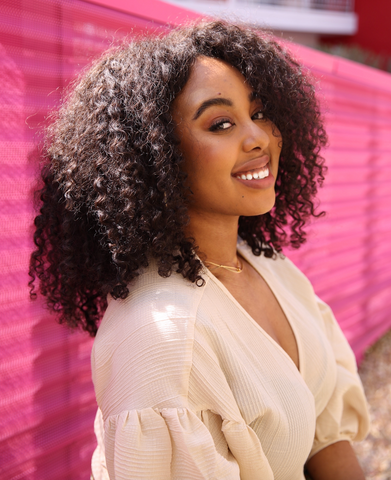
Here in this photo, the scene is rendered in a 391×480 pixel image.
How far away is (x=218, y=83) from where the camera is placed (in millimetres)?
1644

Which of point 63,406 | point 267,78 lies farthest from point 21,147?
point 63,406

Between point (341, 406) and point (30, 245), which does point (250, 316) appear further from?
point (30, 245)

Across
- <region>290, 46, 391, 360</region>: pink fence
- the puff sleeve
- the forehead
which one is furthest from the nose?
<region>290, 46, 391, 360</region>: pink fence

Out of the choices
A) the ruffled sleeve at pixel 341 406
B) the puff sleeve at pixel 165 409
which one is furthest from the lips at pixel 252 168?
the ruffled sleeve at pixel 341 406

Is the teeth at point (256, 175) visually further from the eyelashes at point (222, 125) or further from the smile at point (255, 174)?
the eyelashes at point (222, 125)

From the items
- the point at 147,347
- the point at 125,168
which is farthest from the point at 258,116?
the point at 147,347

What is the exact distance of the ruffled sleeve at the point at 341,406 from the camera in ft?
6.75

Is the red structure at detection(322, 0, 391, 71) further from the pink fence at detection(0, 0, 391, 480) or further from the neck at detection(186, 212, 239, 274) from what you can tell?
Answer: the neck at detection(186, 212, 239, 274)

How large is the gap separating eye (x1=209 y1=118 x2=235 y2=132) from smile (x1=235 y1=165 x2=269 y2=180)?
165 millimetres

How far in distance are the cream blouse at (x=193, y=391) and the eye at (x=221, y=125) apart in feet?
1.59

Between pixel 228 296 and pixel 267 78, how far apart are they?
0.81 m

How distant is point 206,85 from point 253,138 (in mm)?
234

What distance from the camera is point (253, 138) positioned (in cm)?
166

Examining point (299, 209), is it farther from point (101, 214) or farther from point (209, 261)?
point (101, 214)
